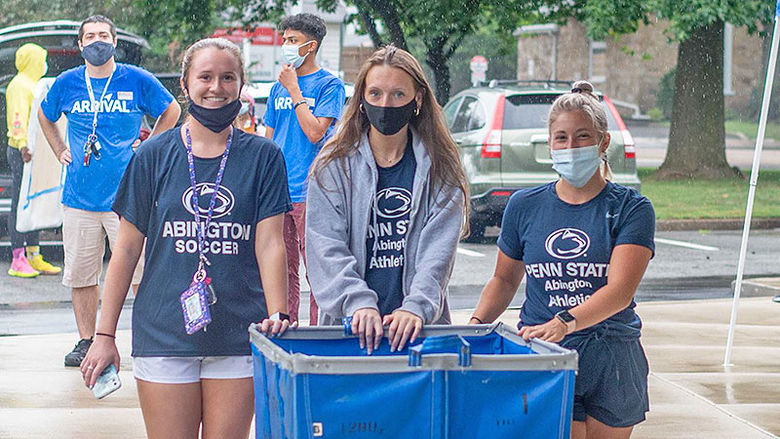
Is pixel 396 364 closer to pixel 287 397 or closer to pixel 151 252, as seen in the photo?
pixel 287 397

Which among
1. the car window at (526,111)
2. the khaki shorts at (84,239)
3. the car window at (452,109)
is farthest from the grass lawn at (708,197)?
the khaki shorts at (84,239)

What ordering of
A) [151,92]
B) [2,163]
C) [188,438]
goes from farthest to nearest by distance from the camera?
1. [2,163]
2. [151,92]
3. [188,438]

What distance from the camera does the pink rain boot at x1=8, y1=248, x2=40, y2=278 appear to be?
11.3 meters

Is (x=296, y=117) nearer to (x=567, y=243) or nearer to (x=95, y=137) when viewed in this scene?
(x=95, y=137)

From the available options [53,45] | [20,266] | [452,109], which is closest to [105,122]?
[20,266]

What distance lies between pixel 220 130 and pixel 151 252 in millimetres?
408

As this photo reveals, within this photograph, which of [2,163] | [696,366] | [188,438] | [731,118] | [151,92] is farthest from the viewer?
[731,118]

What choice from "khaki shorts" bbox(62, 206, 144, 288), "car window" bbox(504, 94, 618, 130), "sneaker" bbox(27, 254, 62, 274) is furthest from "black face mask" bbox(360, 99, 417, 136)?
"car window" bbox(504, 94, 618, 130)

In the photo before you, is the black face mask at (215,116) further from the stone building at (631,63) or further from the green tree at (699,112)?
the stone building at (631,63)

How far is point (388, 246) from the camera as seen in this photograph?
365 centimetres

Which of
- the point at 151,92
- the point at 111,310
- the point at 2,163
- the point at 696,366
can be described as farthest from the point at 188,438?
the point at 2,163

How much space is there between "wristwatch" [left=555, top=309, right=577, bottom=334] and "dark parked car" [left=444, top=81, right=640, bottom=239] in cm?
999

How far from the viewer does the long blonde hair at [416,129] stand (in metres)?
3.68

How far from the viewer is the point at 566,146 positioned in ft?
12.0
